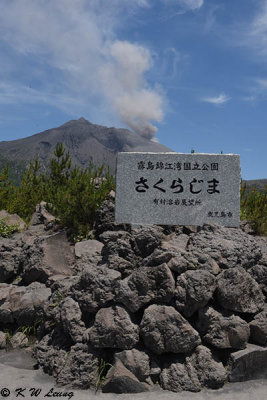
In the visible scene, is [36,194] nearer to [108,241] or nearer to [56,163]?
[56,163]

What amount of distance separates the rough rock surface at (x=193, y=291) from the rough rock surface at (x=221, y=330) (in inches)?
5.6

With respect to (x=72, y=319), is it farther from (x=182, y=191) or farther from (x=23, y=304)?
(x=182, y=191)

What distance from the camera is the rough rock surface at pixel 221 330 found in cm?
427

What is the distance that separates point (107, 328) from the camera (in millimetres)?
4145

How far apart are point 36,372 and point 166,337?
1588 millimetres

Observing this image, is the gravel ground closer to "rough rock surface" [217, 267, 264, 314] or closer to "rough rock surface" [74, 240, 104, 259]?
"rough rock surface" [217, 267, 264, 314]

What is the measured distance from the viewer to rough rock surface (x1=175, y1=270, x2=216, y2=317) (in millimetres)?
4293

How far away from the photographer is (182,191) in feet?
22.7

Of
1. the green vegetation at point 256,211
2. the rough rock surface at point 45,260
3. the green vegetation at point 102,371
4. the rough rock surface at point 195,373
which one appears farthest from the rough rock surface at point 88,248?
the green vegetation at point 256,211

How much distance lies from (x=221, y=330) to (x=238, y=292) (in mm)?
477

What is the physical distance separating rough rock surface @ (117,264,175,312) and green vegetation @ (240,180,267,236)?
489cm

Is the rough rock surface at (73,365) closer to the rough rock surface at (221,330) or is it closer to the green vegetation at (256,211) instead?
the rough rock surface at (221,330)

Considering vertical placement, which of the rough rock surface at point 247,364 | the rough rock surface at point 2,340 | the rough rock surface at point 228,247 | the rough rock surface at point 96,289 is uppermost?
the rough rock surface at point 228,247

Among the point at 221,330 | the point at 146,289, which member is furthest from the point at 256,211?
the point at 146,289
